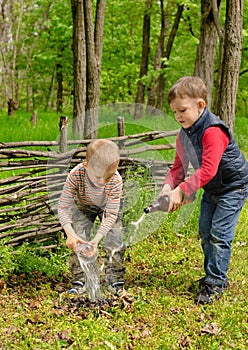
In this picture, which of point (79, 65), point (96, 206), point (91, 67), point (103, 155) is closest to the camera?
point (103, 155)

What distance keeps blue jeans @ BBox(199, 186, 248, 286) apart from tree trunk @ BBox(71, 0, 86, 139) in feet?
8.36

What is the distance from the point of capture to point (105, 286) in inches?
139

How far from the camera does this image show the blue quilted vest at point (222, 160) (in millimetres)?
3234

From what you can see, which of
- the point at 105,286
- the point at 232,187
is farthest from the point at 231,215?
the point at 105,286

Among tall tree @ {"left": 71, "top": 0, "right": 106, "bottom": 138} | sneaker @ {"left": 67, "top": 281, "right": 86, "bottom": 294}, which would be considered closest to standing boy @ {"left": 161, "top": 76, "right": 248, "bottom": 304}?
sneaker @ {"left": 67, "top": 281, "right": 86, "bottom": 294}

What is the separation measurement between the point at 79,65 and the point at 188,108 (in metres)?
3.35

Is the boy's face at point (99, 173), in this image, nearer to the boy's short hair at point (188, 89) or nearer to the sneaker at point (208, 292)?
the boy's short hair at point (188, 89)

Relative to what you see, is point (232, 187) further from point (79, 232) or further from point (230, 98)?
point (230, 98)

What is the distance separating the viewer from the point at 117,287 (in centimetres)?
356

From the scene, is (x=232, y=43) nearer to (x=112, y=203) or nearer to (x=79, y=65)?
(x=79, y=65)

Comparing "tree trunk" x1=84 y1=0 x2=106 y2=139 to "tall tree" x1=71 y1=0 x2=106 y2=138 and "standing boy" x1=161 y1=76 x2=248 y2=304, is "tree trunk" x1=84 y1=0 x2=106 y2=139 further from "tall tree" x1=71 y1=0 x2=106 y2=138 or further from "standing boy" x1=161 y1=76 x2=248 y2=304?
"standing boy" x1=161 y1=76 x2=248 y2=304

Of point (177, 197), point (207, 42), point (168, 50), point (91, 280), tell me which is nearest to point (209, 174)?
point (177, 197)

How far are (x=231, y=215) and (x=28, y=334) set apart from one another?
1.56 metres

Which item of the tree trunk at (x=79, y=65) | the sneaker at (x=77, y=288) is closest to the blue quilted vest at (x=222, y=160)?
the sneaker at (x=77, y=288)
